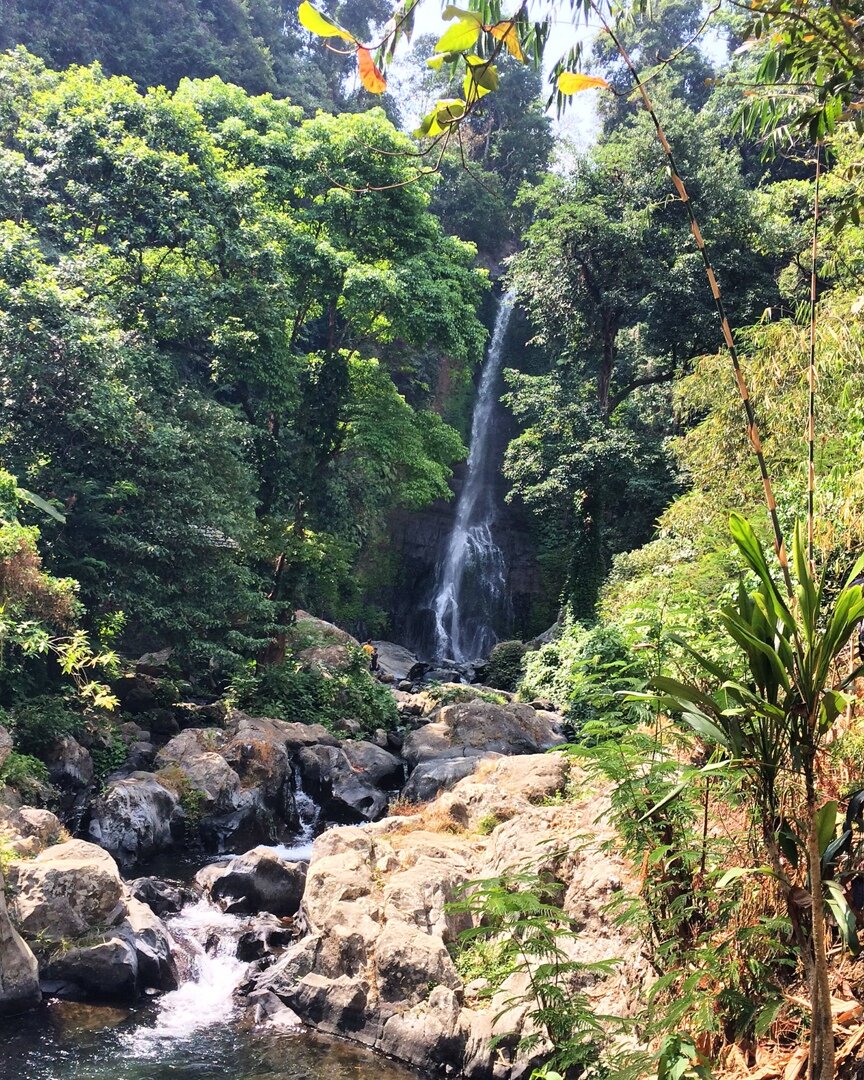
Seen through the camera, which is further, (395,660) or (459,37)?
(395,660)

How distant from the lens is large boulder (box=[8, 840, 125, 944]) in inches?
261

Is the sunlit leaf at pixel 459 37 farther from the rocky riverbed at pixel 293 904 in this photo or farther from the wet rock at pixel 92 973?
the wet rock at pixel 92 973

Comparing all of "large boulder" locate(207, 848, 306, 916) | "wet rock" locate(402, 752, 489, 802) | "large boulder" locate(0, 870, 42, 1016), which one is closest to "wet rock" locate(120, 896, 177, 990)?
"large boulder" locate(0, 870, 42, 1016)

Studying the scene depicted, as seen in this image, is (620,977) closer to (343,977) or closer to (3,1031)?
(343,977)

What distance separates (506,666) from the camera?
1911 centimetres

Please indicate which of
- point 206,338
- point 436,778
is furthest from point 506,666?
point 206,338

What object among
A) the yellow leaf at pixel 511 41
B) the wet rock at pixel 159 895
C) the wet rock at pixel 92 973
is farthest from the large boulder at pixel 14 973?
the yellow leaf at pixel 511 41

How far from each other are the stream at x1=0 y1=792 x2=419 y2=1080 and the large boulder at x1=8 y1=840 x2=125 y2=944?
0.57 m

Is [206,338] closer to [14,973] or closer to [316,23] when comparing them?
[14,973]

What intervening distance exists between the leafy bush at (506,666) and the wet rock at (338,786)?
6.77 meters

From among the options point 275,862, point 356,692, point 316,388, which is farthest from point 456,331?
point 275,862

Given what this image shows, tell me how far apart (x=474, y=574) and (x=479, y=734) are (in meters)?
12.2

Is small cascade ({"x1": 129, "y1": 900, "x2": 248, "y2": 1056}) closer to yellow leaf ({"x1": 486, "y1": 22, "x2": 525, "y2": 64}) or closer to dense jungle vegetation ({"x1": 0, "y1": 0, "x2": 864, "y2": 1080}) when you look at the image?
dense jungle vegetation ({"x1": 0, "y1": 0, "x2": 864, "y2": 1080})

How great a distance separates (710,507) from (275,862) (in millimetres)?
6739
